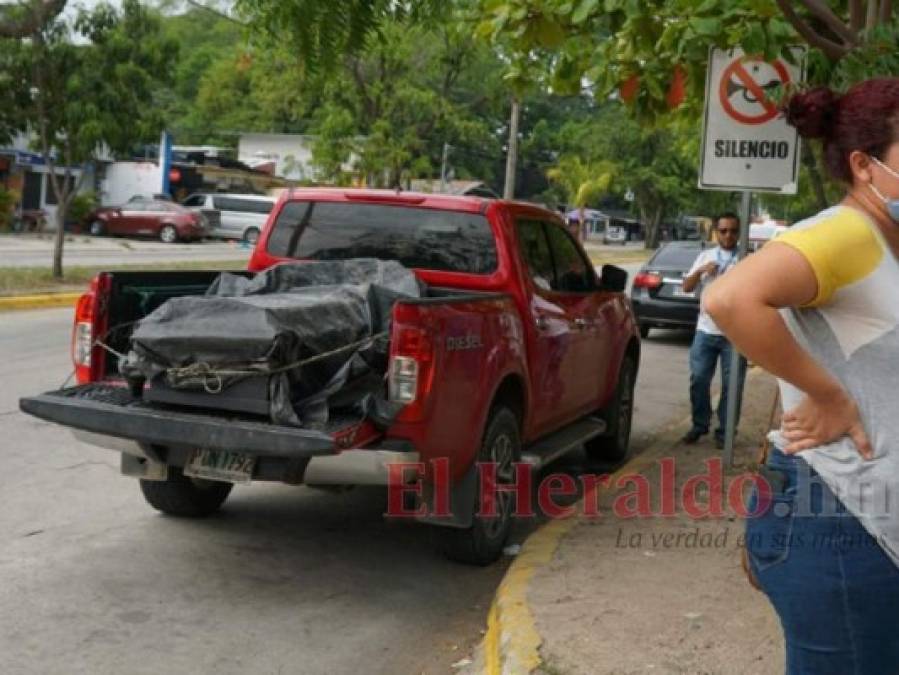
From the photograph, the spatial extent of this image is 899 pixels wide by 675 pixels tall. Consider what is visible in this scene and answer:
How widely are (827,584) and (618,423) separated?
6057 millimetres

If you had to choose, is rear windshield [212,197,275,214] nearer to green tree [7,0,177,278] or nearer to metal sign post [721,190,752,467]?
green tree [7,0,177,278]

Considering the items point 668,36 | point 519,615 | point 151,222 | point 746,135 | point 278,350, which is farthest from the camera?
point 151,222

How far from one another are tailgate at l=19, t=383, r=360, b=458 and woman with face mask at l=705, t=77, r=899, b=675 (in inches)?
106

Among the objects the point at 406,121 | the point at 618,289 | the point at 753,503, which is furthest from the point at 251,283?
the point at 406,121

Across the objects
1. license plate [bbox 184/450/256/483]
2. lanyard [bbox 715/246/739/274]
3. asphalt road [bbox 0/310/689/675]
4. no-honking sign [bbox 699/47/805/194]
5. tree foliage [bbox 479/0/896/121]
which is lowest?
asphalt road [bbox 0/310/689/675]

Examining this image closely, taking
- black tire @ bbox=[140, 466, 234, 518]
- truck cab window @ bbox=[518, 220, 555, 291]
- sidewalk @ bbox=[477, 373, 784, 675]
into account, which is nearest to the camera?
sidewalk @ bbox=[477, 373, 784, 675]

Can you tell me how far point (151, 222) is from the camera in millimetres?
38531

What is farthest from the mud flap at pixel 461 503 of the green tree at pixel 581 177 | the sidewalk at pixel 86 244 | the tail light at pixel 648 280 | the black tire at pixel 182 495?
the green tree at pixel 581 177

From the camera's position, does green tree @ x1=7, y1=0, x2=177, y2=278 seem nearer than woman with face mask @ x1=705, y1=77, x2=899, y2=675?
No

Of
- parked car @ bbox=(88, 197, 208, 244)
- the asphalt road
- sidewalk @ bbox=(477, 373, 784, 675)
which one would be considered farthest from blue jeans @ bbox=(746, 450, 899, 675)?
parked car @ bbox=(88, 197, 208, 244)

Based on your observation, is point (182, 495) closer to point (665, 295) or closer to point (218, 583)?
point (218, 583)

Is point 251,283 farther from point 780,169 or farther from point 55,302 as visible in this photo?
point 55,302

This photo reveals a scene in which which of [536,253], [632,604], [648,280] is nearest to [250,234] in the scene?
[648,280]

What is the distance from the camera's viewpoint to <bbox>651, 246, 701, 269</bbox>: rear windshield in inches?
649
